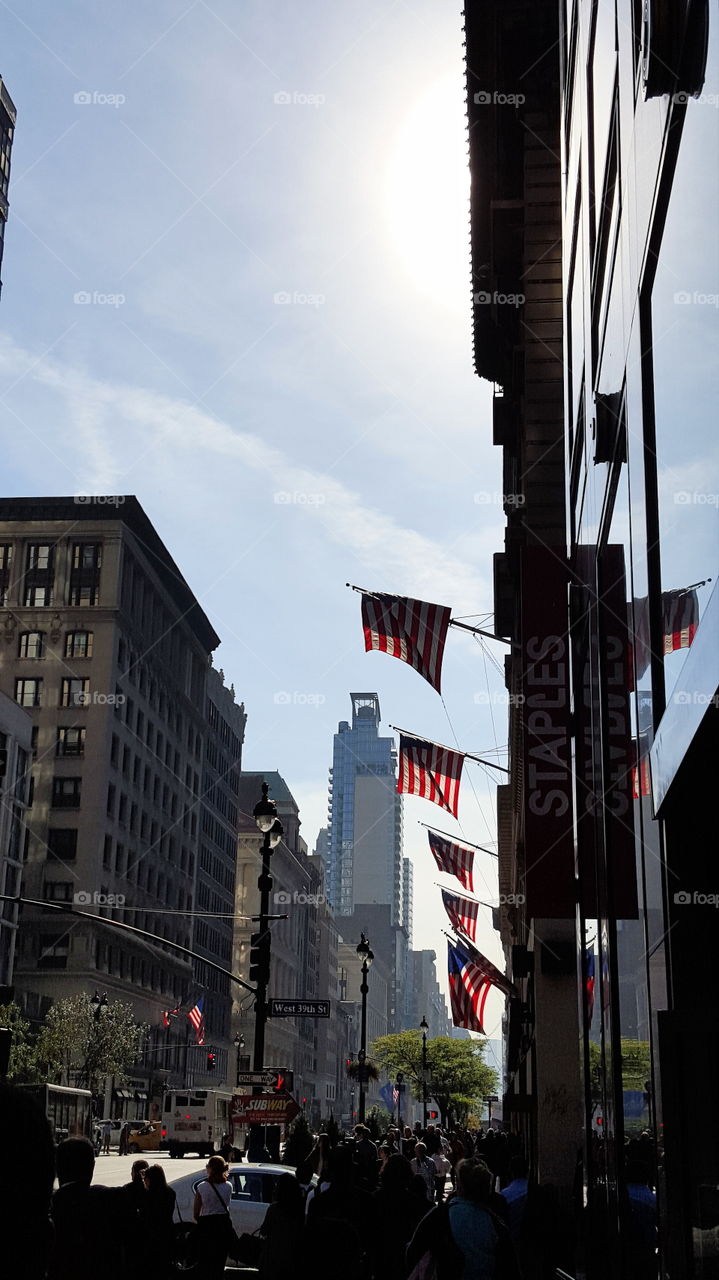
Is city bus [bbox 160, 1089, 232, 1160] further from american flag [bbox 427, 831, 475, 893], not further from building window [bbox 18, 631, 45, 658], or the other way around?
building window [bbox 18, 631, 45, 658]

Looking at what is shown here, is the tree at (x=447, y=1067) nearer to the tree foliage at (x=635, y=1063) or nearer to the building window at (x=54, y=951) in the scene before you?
the building window at (x=54, y=951)

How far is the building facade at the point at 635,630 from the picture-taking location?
5.19 m

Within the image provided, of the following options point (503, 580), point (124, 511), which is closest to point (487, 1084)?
point (124, 511)

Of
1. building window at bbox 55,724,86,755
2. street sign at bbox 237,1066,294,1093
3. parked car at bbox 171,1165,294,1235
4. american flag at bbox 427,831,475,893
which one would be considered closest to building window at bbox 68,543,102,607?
building window at bbox 55,724,86,755

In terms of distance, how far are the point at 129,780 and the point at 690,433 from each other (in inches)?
3854

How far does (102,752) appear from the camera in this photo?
94.4 meters

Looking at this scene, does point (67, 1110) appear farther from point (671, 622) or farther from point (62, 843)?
point (671, 622)

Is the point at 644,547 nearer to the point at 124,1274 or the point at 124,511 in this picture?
the point at 124,1274

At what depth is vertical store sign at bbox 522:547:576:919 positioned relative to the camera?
1573cm

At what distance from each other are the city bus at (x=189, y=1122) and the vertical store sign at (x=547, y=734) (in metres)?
53.1

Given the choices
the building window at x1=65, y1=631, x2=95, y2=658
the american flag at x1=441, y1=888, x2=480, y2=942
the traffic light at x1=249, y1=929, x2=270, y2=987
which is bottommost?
the traffic light at x1=249, y1=929, x2=270, y2=987

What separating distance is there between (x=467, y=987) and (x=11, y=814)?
183ft

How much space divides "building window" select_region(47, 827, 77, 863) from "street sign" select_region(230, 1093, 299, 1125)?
6961cm

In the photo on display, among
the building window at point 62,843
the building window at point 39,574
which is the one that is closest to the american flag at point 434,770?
the building window at point 62,843
